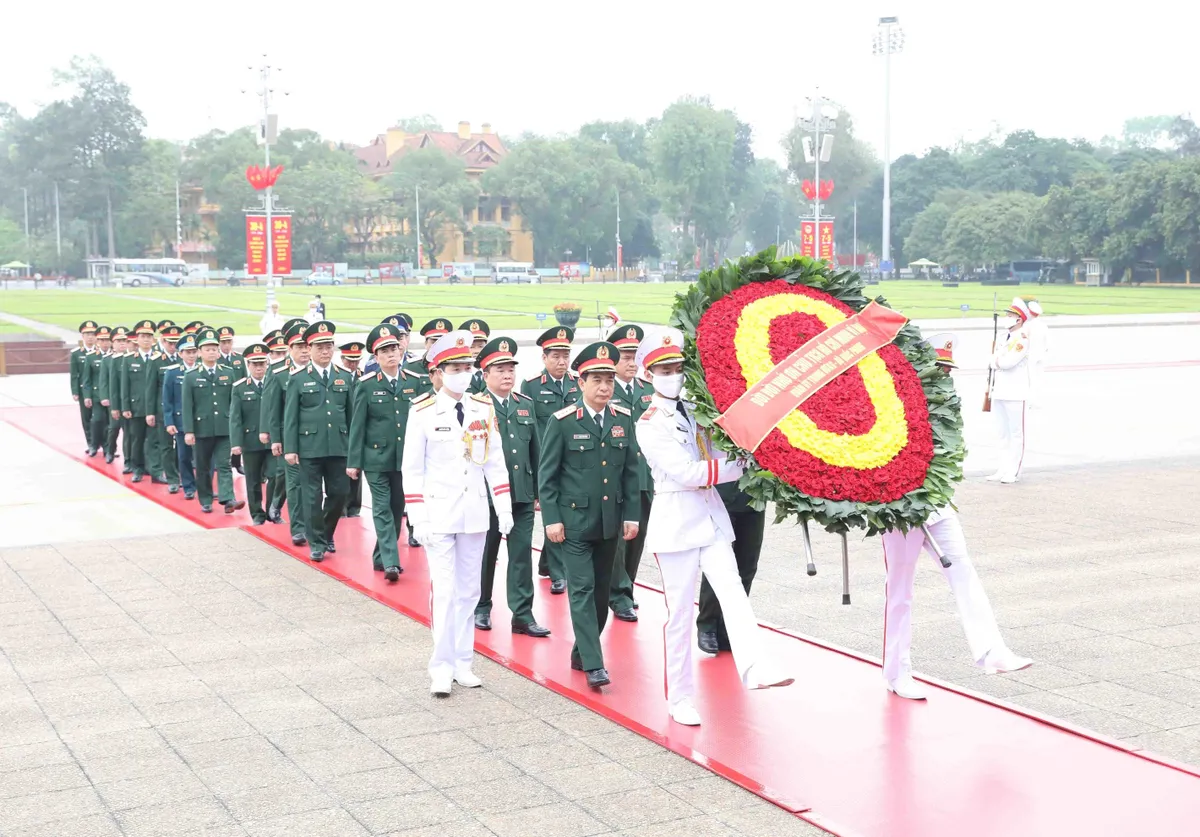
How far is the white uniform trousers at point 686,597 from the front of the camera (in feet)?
20.4

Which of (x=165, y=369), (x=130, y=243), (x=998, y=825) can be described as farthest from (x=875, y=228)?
(x=998, y=825)

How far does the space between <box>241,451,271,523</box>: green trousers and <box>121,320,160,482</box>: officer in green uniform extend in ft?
8.57

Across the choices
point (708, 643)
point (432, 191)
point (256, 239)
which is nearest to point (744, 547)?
point (708, 643)

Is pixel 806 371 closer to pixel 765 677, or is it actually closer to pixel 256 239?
pixel 765 677

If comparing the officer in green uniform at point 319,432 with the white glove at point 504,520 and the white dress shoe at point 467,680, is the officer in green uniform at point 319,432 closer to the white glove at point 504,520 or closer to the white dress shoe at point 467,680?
the white glove at point 504,520

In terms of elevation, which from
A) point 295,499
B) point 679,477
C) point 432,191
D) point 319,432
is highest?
point 432,191

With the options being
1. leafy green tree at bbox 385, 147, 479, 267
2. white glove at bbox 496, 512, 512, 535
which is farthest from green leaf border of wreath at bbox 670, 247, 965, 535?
leafy green tree at bbox 385, 147, 479, 267

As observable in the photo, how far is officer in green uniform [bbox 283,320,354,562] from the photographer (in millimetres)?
10344

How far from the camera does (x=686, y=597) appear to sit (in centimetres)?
633

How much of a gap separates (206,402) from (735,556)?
262 inches

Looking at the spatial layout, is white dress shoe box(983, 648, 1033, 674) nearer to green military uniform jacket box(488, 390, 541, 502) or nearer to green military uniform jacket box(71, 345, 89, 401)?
green military uniform jacket box(488, 390, 541, 502)

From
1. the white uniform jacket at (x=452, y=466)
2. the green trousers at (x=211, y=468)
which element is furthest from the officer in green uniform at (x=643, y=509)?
the green trousers at (x=211, y=468)

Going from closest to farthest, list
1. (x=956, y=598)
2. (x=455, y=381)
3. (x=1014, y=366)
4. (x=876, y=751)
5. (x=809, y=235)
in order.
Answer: (x=876, y=751) → (x=956, y=598) → (x=455, y=381) → (x=1014, y=366) → (x=809, y=235)

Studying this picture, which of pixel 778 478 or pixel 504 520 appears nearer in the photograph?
pixel 778 478
